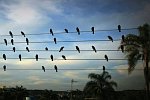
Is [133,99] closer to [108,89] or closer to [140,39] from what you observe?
[108,89]

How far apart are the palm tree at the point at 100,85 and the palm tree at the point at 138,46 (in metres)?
21.7

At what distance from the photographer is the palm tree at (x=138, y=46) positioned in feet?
84.7

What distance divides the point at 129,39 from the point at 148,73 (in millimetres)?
3063

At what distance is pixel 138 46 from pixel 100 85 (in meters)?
22.3

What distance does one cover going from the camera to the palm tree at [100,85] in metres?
47.7

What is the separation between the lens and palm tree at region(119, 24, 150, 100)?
2581 centimetres

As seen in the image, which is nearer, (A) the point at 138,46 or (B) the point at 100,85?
(A) the point at 138,46

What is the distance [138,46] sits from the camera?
87.4 feet

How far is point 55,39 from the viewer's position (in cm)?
2444

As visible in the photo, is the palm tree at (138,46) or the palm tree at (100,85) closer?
the palm tree at (138,46)

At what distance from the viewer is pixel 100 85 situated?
158 feet

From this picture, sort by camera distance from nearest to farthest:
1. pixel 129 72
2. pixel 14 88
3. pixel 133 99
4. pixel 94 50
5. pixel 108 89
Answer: pixel 94 50
pixel 129 72
pixel 108 89
pixel 133 99
pixel 14 88

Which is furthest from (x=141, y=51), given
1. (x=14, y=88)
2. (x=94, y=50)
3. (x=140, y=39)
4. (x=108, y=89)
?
(x=14, y=88)

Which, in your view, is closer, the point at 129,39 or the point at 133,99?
the point at 129,39
